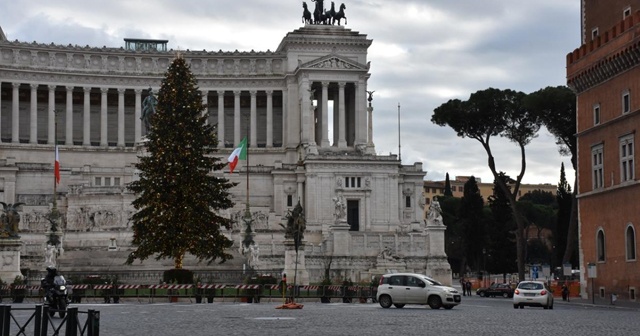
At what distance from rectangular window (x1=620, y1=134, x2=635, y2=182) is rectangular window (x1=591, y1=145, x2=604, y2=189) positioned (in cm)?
296

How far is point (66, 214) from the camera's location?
286 feet

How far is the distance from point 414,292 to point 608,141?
748 inches

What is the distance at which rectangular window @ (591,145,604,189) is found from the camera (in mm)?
59550

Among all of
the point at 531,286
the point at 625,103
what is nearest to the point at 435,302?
the point at 531,286

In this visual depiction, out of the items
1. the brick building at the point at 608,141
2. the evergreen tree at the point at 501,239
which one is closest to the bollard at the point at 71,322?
the brick building at the point at 608,141

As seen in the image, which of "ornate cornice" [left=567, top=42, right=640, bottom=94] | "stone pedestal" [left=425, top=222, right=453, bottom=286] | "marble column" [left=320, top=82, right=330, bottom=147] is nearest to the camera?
"ornate cornice" [left=567, top=42, right=640, bottom=94]

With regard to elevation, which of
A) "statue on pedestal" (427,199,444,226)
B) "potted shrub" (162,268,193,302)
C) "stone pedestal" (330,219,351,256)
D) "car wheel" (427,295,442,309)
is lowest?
"car wheel" (427,295,442,309)

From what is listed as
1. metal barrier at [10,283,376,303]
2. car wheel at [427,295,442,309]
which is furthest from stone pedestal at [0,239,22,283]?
car wheel at [427,295,442,309]

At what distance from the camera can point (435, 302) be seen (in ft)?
145

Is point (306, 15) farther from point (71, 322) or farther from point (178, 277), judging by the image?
point (71, 322)

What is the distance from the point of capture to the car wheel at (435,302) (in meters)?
44.1

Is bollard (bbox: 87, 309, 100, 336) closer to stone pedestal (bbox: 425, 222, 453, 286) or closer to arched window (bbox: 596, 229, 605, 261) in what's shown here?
arched window (bbox: 596, 229, 605, 261)

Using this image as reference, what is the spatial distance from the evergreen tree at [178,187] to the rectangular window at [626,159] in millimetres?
21053

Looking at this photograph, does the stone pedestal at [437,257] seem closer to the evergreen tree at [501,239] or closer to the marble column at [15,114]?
the evergreen tree at [501,239]
